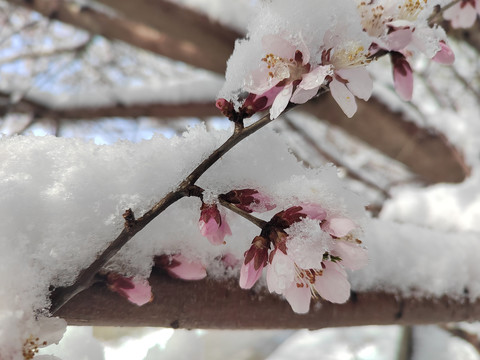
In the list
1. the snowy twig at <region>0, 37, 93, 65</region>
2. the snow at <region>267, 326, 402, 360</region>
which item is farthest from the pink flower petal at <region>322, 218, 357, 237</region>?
the snowy twig at <region>0, 37, 93, 65</region>

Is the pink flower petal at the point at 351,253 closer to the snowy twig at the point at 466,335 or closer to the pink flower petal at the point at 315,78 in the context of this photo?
the pink flower petal at the point at 315,78

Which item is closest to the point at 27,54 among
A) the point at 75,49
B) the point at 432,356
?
the point at 75,49

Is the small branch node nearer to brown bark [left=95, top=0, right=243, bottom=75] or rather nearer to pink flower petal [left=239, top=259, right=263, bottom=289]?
pink flower petal [left=239, top=259, right=263, bottom=289]

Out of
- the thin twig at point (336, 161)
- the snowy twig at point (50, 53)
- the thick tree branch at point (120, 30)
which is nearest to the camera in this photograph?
the thick tree branch at point (120, 30)

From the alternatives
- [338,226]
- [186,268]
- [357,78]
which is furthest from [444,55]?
[186,268]

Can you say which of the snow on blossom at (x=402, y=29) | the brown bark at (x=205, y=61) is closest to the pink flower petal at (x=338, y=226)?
the snow on blossom at (x=402, y=29)

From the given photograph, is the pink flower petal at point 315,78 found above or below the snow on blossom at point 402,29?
below
